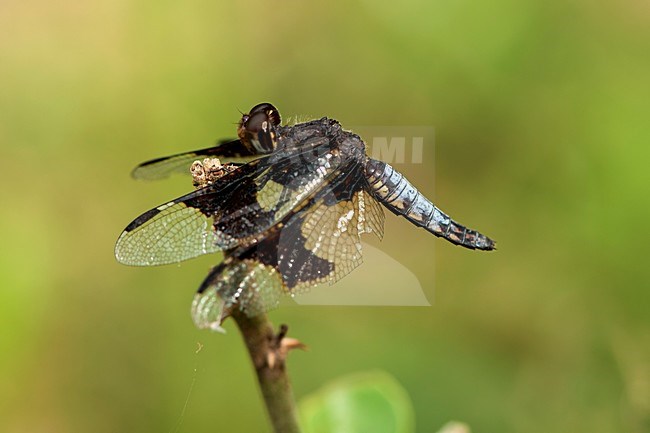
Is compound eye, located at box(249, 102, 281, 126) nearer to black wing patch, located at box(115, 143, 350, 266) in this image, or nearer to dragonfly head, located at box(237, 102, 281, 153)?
dragonfly head, located at box(237, 102, 281, 153)

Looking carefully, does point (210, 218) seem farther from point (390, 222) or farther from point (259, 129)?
point (390, 222)

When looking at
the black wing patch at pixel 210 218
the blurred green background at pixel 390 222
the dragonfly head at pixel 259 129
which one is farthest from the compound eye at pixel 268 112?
the blurred green background at pixel 390 222

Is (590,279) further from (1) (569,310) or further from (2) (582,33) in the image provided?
(2) (582,33)

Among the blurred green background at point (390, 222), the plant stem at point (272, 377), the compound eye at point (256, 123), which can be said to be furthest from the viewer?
the blurred green background at point (390, 222)

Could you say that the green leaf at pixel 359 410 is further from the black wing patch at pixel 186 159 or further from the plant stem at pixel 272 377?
the black wing patch at pixel 186 159

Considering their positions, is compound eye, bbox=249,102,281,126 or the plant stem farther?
compound eye, bbox=249,102,281,126

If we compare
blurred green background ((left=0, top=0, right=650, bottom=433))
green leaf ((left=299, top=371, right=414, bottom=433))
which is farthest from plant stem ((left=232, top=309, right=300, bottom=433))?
blurred green background ((left=0, top=0, right=650, bottom=433))
